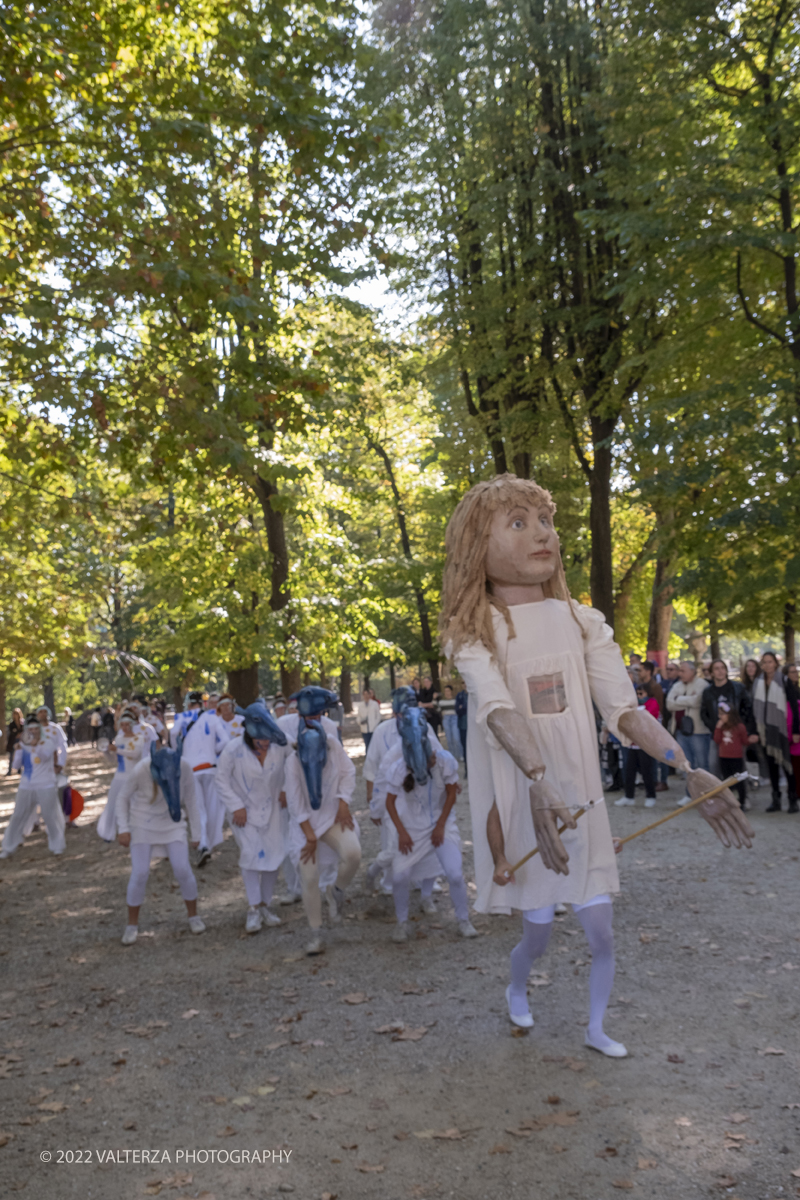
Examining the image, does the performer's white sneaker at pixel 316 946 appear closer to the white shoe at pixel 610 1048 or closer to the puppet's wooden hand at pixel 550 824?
the white shoe at pixel 610 1048

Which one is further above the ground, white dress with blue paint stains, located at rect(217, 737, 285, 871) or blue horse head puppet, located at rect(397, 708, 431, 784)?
blue horse head puppet, located at rect(397, 708, 431, 784)

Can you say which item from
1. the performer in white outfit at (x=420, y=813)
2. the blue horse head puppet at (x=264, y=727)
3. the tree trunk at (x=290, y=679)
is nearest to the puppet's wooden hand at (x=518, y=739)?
the performer in white outfit at (x=420, y=813)

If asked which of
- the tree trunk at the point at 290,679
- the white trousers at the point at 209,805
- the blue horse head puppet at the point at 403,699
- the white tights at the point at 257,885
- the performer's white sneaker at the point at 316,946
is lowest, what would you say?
the performer's white sneaker at the point at 316,946

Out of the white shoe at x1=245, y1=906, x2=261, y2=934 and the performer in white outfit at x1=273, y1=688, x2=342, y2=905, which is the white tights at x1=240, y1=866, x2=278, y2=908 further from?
the performer in white outfit at x1=273, y1=688, x2=342, y2=905

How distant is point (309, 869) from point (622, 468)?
46.6 feet

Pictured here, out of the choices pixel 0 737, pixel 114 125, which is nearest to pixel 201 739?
pixel 114 125

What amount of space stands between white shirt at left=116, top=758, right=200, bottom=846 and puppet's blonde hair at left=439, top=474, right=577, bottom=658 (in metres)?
4.67

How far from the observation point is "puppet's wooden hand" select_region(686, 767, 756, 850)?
14.6ft

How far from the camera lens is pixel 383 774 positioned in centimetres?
844

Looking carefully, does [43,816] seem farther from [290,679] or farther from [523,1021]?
[523,1021]

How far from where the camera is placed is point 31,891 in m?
12.1

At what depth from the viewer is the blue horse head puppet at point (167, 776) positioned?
8695 mm

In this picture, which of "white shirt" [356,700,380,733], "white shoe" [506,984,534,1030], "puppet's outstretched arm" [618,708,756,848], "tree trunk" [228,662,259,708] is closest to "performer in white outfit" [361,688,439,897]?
"white shoe" [506,984,534,1030]

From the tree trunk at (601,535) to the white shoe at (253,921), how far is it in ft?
31.9
